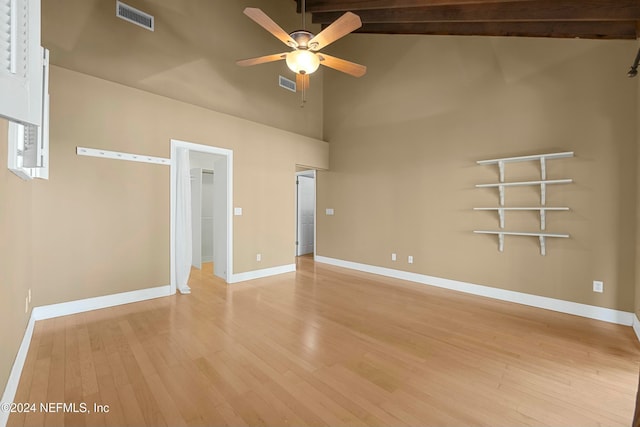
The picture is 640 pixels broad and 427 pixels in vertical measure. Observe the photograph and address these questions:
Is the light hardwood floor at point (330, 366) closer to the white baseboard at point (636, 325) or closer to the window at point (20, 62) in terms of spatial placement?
the white baseboard at point (636, 325)

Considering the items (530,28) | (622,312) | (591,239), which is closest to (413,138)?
(530,28)

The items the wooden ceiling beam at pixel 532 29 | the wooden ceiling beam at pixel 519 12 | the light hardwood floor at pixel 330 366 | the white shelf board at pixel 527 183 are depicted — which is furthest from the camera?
the white shelf board at pixel 527 183

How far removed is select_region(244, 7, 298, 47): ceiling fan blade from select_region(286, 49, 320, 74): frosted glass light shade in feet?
0.38

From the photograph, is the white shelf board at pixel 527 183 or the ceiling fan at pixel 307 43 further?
the white shelf board at pixel 527 183

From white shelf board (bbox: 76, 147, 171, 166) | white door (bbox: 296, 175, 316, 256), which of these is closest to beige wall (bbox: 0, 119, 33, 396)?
white shelf board (bbox: 76, 147, 171, 166)

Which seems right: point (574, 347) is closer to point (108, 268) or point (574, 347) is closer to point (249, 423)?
point (249, 423)

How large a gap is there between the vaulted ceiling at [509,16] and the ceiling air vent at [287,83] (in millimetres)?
1727

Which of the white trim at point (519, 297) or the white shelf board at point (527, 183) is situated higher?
the white shelf board at point (527, 183)

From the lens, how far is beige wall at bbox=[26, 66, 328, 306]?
3.01m

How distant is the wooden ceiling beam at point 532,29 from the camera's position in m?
2.65

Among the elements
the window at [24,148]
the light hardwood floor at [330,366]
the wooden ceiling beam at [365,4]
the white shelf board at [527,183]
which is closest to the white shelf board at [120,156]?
the window at [24,148]

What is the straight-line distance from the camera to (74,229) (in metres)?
3.14

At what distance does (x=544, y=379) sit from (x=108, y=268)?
175 inches

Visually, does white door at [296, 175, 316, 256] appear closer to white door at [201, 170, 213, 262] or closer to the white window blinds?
white door at [201, 170, 213, 262]
